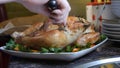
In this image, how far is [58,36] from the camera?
2.09 feet

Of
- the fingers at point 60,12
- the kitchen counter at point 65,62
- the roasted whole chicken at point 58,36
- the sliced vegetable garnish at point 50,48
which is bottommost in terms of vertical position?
the kitchen counter at point 65,62

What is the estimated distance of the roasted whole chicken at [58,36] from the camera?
635 mm

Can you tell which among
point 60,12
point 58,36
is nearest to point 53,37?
point 58,36

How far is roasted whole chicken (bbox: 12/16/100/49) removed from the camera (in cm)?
64

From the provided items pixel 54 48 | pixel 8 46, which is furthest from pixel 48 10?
pixel 8 46

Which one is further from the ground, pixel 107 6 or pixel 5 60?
pixel 107 6

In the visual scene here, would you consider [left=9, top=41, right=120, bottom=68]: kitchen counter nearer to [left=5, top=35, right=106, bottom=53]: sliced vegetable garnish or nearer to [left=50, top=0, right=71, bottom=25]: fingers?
[left=5, top=35, right=106, bottom=53]: sliced vegetable garnish

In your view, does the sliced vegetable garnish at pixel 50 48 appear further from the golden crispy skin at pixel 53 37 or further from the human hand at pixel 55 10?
the human hand at pixel 55 10

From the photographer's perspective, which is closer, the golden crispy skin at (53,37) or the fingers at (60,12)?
the fingers at (60,12)

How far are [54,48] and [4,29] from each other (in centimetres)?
47

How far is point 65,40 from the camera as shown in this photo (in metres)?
0.64

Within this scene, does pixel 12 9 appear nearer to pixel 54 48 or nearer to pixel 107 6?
pixel 107 6

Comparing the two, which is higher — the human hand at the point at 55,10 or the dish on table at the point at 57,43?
the human hand at the point at 55,10

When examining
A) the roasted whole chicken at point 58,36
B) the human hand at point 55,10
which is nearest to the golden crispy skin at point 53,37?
the roasted whole chicken at point 58,36
